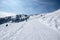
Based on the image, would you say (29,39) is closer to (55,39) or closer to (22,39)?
(22,39)

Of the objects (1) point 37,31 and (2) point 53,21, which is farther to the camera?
(2) point 53,21

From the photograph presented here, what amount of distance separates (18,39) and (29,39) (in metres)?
0.76

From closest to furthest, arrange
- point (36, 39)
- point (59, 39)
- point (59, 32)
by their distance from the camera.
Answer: point (59, 39)
point (36, 39)
point (59, 32)

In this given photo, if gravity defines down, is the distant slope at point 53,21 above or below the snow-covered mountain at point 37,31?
above

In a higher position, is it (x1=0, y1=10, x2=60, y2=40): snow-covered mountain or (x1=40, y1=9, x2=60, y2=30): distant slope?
(x1=40, y1=9, x2=60, y2=30): distant slope

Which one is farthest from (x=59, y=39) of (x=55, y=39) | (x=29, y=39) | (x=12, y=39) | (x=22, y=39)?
(x=12, y=39)

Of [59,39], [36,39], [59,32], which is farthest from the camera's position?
[59,32]

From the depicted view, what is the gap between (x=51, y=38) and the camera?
17.3 feet

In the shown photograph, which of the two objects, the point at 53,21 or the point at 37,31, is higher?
the point at 53,21

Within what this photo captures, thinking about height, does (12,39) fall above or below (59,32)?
below

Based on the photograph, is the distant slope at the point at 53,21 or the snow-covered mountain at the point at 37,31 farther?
the distant slope at the point at 53,21

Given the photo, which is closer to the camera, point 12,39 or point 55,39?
point 55,39

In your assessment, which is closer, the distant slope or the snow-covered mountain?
the snow-covered mountain

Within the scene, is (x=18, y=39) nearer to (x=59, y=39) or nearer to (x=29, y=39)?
(x=29, y=39)
